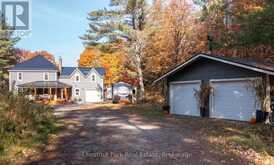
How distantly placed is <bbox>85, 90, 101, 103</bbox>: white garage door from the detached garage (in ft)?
74.3

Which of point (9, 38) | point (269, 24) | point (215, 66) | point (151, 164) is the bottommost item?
point (151, 164)

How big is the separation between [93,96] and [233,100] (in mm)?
28069

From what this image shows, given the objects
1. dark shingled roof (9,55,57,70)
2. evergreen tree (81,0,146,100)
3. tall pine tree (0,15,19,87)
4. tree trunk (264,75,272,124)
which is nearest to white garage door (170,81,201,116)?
tree trunk (264,75,272,124)

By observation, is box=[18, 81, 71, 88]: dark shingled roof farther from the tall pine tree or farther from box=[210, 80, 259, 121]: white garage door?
box=[210, 80, 259, 121]: white garage door

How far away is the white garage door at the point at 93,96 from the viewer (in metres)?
39.8

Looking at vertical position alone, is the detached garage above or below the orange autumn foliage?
below

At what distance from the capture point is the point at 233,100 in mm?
14148

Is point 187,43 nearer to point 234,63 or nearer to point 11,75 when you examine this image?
point 234,63

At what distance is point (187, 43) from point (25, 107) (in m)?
22.6

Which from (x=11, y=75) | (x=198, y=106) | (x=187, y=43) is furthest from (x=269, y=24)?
(x=11, y=75)

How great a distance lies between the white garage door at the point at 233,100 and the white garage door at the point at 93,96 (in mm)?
→ 26551

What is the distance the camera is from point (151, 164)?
19.4ft

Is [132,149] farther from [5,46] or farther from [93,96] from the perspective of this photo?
[5,46]

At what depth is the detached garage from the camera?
12.9 m
